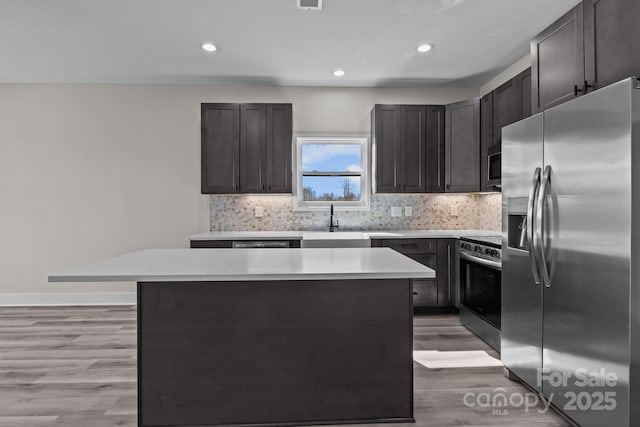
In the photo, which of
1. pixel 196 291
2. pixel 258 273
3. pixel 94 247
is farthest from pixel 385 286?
pixel 94 247

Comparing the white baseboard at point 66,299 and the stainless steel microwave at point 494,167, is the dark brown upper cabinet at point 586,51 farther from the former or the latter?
the white baseboard at point 66,299

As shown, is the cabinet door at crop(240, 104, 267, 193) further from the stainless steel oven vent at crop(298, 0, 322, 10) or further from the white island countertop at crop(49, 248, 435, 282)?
the white island countertop at crop(49, 248, 435, 282)

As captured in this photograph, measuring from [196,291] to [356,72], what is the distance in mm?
3278

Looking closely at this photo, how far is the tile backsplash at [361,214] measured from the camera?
4805mm

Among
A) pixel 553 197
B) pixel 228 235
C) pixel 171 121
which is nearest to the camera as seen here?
pixel 553 197

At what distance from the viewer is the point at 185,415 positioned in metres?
1.95

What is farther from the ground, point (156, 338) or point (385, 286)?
point (385, 286)

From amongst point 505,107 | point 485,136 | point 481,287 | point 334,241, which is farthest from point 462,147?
point 334,241

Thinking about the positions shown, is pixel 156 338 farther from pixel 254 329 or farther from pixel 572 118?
pixel 572 118

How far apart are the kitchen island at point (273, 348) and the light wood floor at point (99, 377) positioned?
12.6 inches

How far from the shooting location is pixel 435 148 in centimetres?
447

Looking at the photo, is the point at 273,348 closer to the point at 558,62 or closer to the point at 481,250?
the point at 481,250

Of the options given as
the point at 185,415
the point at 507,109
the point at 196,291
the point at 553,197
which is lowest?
the point at 185,415

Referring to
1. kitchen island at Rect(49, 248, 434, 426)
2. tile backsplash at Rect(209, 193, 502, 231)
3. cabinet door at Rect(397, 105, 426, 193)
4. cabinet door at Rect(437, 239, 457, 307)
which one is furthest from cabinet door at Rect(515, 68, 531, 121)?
kitchen island at Rect(49, 248, 434, 426)
